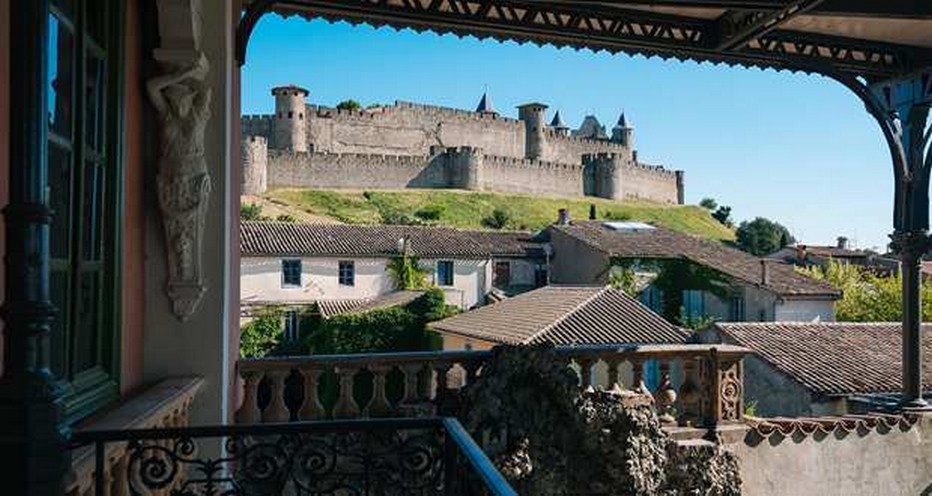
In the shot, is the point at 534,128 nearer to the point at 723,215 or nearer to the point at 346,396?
the point at 723,215

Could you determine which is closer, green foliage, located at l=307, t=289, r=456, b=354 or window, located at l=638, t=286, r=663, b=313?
green foliage, located at l=307, t=289, r=456, b=354

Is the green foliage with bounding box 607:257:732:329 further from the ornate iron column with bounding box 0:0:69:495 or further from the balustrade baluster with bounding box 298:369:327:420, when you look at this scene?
the ornate iron column with bounding box 0:0:69:495

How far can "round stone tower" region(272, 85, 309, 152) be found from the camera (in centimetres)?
5722

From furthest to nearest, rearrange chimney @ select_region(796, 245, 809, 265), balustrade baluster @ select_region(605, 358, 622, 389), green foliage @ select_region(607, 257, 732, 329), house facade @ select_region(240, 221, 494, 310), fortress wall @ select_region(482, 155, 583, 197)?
fortress wall @ select_region(482, 155, 583, 197) < chimney @ select_region(796, 245, 809, 265) < green foliage @ select_region(607, 257, 732, 329) < house facade @ select_region(240, 221, 494, 310) < balustrade baluster @ select_region(605, 358, 622, 389)

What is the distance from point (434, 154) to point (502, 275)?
28281 millimetres

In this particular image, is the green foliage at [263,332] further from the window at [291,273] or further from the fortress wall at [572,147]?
the fortress wall at [572,147]

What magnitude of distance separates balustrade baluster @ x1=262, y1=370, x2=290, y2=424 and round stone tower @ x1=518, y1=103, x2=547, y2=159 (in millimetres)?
63841

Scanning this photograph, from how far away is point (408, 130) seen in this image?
6381 centimetres

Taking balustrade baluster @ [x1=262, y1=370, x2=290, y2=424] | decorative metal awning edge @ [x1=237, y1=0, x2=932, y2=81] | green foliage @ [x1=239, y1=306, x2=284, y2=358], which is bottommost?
green foliage @ [x1=239, y1=306, x2=284, y2=358]

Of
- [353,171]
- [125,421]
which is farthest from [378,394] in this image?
[353,171]

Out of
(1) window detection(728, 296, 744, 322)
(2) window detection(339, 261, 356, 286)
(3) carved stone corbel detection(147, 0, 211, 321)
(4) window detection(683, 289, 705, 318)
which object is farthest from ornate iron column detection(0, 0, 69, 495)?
(4) window detection(683, 289, 705, 318)

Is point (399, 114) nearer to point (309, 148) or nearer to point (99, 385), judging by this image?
point (309, 148)

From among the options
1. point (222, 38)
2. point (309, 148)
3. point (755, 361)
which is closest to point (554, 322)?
point (755, 361)

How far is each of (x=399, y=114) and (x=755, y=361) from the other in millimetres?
49496
